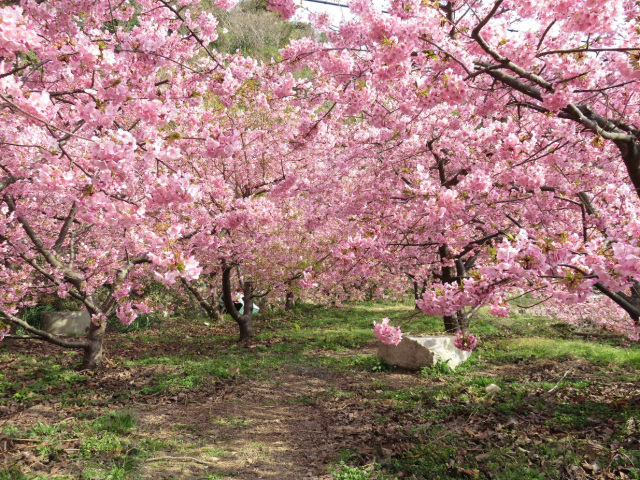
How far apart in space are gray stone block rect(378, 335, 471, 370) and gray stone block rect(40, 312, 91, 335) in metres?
9.58

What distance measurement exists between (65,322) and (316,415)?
32.4ft

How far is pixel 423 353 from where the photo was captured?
7.90m

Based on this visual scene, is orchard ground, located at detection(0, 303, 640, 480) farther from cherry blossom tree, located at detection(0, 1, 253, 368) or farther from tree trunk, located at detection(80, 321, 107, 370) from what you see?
cherry blossom tree, located at detection(0, 1, 253, 368)

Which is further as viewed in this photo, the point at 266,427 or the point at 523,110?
the point at 523,110

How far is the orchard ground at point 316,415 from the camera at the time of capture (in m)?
4.07

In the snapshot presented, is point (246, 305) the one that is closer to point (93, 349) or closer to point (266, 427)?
point (93, 349)

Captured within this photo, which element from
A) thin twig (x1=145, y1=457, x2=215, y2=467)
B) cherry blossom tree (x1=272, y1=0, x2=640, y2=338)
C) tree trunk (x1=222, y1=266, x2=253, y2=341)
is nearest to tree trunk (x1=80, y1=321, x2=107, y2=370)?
tree trunk (x1=222, y1=266, x2=253, y2=341)

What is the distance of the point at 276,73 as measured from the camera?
6.86 m

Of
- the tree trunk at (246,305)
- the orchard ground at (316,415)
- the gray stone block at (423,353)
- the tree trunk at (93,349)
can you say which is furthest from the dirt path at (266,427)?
the tree trunk at (246,305)

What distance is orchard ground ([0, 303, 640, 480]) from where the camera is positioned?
407 cm

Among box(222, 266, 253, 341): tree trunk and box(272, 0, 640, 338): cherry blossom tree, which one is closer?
box(272, 0, 640, 338): cherry blossom tree

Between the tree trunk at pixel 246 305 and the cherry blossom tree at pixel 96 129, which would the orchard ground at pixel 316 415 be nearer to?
the tree trunk at pixel 246 305

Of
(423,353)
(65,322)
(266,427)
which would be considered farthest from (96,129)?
(65,322)

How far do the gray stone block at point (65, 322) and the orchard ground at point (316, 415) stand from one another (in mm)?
2281
